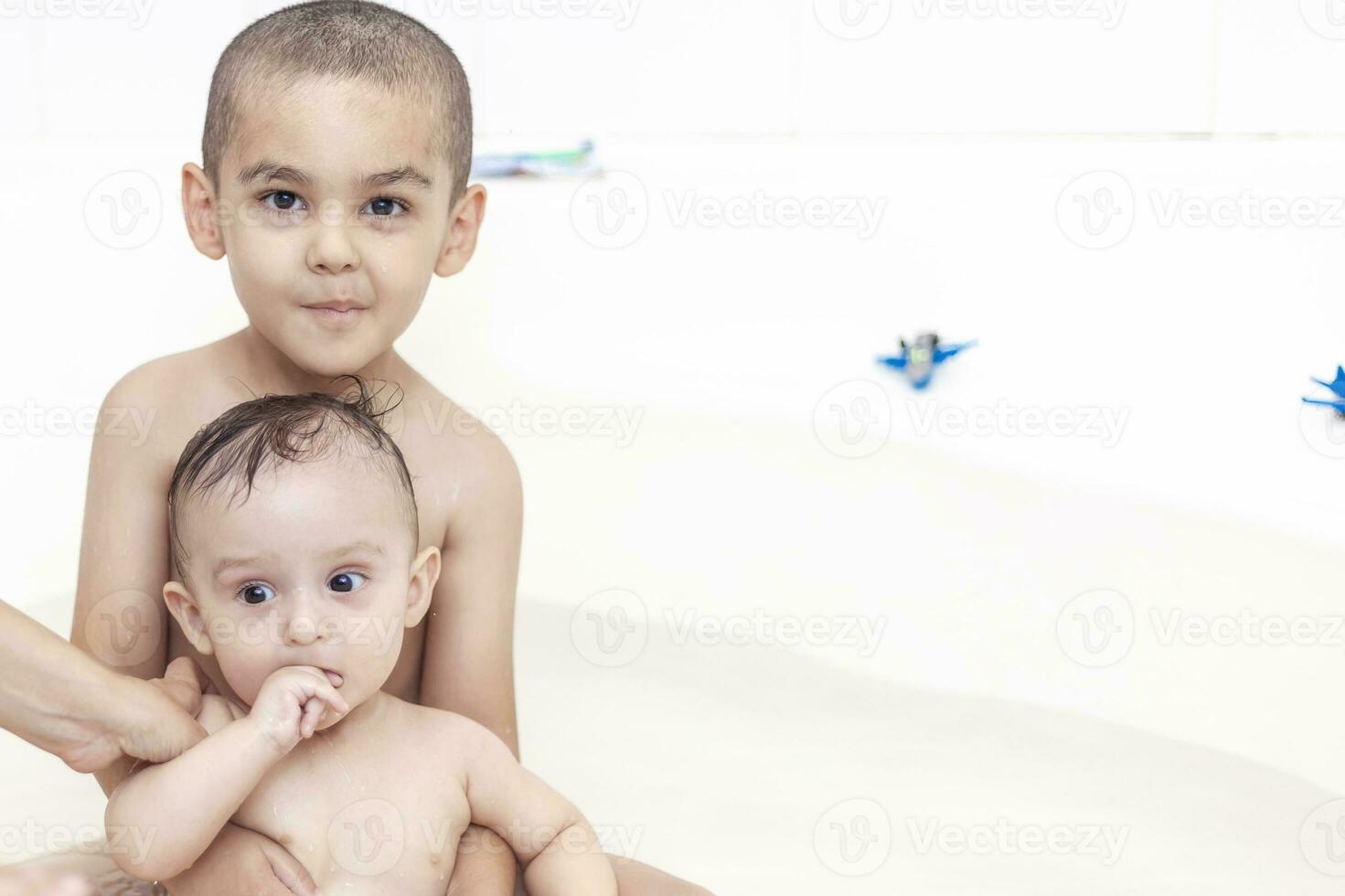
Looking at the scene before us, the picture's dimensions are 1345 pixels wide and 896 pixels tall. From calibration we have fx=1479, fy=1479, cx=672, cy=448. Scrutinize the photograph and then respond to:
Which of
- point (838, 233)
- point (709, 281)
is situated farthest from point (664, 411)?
point (838, 233)

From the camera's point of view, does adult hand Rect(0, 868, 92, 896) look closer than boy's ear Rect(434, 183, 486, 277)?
Yes

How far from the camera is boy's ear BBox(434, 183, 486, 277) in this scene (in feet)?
3.32

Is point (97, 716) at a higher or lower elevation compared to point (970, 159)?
lower

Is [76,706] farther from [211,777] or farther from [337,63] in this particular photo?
[337,63]

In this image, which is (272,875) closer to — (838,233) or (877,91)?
(838,233)

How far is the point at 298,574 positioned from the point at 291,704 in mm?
70

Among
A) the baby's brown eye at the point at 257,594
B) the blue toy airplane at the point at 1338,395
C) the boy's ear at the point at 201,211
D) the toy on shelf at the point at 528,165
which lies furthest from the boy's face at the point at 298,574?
the blue toy airplane at the point at 1338,395

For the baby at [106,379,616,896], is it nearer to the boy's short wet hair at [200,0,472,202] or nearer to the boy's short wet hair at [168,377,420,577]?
the boy's short wet hair at [168,377,420,577]

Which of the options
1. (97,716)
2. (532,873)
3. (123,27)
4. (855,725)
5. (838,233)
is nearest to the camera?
(97,716)

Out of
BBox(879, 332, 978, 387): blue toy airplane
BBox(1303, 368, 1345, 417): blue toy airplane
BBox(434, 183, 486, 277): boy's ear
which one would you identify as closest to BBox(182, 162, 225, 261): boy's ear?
BBox(434, 183, 486, 277): boy's ear

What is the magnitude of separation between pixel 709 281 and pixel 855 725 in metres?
0.47

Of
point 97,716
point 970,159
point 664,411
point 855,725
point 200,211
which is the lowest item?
point 855,725

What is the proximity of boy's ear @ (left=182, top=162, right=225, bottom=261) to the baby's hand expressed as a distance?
0.31m

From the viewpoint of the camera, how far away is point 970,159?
150 cm
